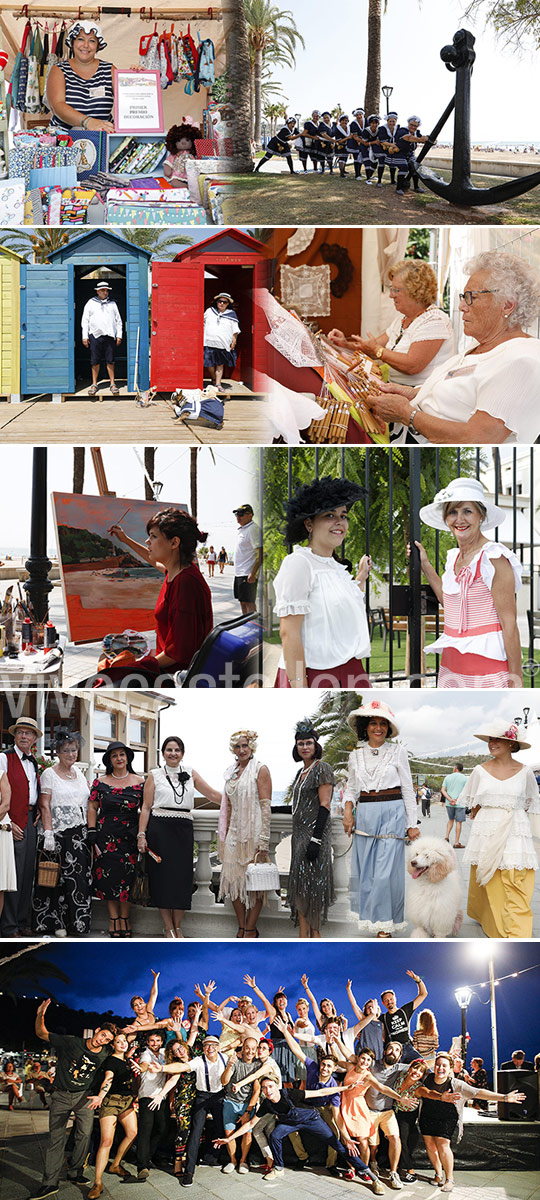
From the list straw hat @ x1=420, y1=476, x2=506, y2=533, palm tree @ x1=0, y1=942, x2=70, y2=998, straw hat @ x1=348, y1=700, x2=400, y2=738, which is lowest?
palm tree @ x1=0, y1=942, x2=70, y2=998

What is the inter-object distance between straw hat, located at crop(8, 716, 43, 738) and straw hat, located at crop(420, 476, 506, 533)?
1.99m

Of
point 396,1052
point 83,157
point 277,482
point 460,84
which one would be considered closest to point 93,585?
point 277,482

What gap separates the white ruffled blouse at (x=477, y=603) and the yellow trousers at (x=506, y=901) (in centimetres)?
99

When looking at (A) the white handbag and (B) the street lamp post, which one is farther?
(B) the street lamp post

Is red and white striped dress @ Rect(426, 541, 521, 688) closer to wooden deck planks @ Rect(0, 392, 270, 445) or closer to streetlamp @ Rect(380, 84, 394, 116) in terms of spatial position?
wooden deck planks @ Rect(0, 392, 270, 445)

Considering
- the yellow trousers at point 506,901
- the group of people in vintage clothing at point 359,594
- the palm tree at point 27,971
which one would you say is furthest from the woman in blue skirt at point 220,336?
the palm tree at point 27,971

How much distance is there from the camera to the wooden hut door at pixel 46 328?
4.12m

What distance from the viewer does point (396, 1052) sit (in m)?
3.95

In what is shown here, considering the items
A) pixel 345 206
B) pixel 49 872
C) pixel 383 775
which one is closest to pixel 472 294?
pixel 345 206

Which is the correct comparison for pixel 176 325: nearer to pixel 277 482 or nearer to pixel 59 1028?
pixel 277 482

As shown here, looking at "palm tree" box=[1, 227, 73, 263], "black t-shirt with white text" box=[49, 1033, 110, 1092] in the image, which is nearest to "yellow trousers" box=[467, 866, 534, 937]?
"black t-shirt with white text" box=[49, 1033, 110, 1092]

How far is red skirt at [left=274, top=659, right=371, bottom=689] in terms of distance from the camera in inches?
149

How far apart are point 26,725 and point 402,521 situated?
6.39 ft

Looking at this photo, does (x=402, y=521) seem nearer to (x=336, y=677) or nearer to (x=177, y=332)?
(x=336, y=677)
